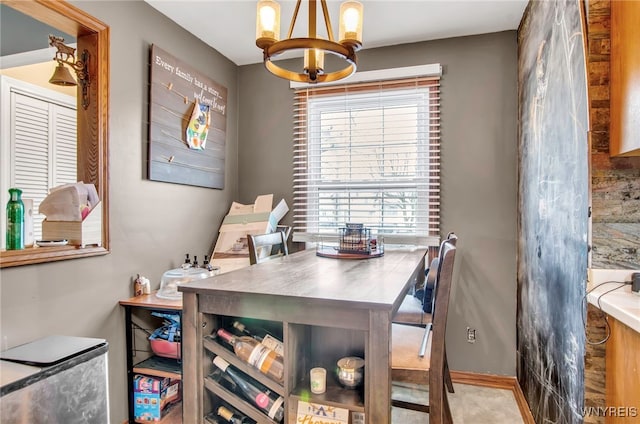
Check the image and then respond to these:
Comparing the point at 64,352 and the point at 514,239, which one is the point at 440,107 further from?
the point at 64,352

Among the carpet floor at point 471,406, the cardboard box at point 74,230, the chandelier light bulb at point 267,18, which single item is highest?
the chandelier light bulb at point 267,18

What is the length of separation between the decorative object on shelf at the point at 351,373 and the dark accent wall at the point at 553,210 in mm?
805

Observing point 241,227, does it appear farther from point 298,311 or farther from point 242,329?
point 298,311

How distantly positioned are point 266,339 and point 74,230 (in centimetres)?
120

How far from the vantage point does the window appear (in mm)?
2830

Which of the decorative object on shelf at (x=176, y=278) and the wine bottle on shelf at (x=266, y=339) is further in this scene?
the decorative object on shelf at (x=176, y=278)

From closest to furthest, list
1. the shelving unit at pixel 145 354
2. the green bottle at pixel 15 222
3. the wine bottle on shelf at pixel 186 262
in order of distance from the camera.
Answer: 1. the green bottle at pixel 15 222
2. the shelving unit at pixel 145 354
3. the wine bottle on shelf at pixel 186 262

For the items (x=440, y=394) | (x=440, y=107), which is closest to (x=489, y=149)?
(x=440, y=107)

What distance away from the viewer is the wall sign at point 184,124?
2.36 metres

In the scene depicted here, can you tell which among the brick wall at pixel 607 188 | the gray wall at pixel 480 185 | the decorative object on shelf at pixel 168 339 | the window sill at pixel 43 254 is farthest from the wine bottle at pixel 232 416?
the gray wall at pixel 480 185

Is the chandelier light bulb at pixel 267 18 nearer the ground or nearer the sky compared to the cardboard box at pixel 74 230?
nearer the sky

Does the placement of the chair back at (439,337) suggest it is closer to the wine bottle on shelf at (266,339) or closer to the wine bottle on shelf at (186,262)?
the wine bottle on shelf at (266,339)

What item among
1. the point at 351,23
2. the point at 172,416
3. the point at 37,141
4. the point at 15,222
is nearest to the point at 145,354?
the point at 172,416

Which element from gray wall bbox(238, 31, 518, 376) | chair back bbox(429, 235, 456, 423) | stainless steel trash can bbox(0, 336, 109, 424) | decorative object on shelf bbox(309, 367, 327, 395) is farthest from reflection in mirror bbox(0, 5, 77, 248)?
gray wall bbox(238, 31, 518, 376)
